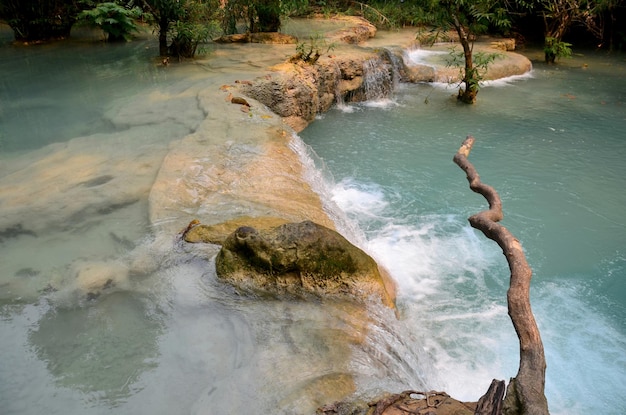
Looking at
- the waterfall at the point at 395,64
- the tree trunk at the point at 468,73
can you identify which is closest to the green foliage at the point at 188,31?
the waterfall at the point at 395,64

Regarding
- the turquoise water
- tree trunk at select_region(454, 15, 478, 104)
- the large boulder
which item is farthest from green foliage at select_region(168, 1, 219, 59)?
the large boulder

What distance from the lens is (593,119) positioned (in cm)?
876

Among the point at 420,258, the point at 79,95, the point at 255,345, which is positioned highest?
the point at 79,95

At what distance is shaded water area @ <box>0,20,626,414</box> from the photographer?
2.67 m

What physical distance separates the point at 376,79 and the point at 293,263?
7.47 meters

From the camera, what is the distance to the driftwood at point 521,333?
172cm

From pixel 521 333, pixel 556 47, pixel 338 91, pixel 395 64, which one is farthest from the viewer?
pixel 556 47

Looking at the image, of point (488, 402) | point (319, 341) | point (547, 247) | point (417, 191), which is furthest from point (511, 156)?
point (488, 402)

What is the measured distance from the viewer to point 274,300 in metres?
3.15

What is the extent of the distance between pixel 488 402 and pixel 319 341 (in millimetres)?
1200

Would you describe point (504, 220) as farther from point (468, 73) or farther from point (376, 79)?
point (376, 79)

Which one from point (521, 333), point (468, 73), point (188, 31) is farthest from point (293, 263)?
point (468, 73)

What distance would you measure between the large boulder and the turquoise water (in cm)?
91

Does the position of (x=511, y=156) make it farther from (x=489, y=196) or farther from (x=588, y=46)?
(x=588, y=46)
